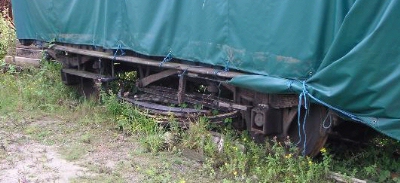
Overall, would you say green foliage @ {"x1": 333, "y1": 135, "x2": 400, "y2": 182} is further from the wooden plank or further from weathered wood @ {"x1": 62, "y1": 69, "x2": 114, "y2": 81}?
the wooden plank

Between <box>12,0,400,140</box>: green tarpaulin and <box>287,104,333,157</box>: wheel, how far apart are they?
17.7 inches

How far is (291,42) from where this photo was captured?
585cm

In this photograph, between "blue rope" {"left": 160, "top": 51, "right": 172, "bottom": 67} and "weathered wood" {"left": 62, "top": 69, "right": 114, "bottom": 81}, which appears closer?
"blue rope" {"left": 160, "top": 51, "right": 172, "bottom": 67}

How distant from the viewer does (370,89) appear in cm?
514

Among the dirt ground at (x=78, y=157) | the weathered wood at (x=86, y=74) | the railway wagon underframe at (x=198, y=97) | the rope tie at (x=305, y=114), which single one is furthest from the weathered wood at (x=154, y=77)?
the rope tie at (x=305, y=114)

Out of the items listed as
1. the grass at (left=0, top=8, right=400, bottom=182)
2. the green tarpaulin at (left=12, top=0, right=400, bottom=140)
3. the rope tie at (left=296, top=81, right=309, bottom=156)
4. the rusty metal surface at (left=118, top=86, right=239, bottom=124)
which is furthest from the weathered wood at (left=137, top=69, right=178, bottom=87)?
the rope tie at (left=296, top=81, right=309, bottom=156)

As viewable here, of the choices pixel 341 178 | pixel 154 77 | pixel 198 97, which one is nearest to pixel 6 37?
pixel 154 77

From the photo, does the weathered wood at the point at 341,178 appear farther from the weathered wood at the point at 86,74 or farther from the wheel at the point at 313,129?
the weathered wood at the point at 86,74

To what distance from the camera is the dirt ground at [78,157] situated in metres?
6.35

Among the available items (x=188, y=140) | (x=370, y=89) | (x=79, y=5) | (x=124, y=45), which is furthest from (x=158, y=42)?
(x=370, y=89)

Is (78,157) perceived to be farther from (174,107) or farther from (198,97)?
(198,97)

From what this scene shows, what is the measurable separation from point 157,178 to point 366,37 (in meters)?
2.84

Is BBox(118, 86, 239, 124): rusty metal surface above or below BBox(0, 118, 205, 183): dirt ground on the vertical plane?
above

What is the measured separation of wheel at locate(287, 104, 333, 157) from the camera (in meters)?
5.98
